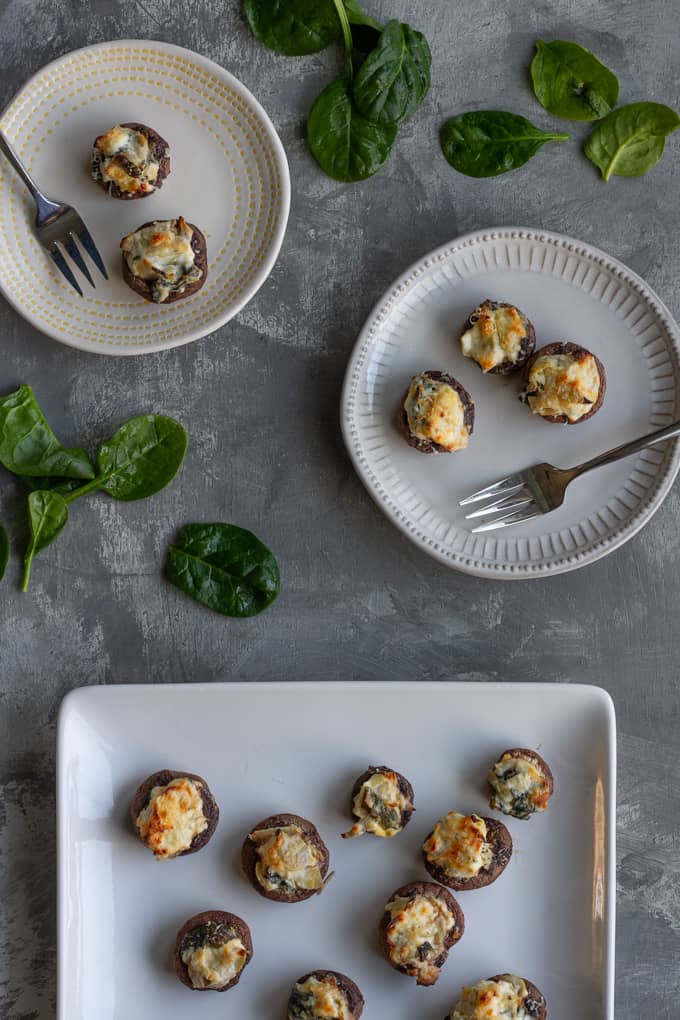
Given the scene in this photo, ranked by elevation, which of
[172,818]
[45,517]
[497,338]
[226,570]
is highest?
[497,338]

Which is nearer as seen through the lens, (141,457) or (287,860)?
(287,860)

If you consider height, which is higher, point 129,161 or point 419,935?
point 129,161

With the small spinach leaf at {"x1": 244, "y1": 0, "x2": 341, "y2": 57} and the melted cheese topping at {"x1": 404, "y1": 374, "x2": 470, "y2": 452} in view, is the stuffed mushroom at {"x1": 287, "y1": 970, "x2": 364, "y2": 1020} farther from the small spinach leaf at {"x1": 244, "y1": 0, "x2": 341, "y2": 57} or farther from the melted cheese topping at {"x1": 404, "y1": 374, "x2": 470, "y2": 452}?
the small spinach leaf at {"x1": 244, "y1": 0, "x2": 341, "y2": 57}

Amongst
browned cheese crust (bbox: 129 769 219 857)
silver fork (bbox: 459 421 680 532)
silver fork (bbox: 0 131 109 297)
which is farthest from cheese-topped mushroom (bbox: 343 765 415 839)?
silver fork (bbox: 0 131 109 297)

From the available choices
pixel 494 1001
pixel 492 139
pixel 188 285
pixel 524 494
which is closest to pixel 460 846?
pixel 494 1001

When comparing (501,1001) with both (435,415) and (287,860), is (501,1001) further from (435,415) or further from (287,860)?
(435,415)
